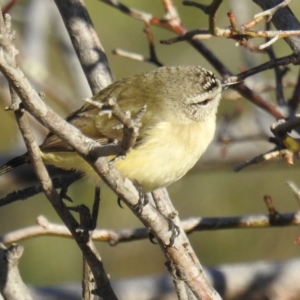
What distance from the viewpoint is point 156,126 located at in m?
4.55

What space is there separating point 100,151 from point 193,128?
2.20 meters

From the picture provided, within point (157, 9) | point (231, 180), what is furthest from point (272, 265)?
point (157, 9)

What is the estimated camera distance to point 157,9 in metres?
11.0

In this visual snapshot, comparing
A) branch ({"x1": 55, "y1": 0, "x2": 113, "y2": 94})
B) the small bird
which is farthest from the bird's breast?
branch ({"x1": 55, "y1": 0, "x2": 113, "y2": 94})

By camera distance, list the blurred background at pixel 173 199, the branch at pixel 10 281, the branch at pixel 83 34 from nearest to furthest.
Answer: the branch at pixel 10 281 → the branch at pixel 83 34 → the blurred background at pixel 173 199

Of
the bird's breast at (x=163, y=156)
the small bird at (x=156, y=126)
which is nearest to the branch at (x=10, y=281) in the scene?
the small bird at (x=156, y=126)

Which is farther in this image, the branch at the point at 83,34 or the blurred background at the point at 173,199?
the blurred background at the point at 173,199

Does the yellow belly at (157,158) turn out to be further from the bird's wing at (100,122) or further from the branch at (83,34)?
the branch at (83,34)

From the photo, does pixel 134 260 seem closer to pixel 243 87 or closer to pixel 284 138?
pixel 243 87

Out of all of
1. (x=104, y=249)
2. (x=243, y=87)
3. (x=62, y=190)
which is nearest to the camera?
(x=62, y=190)

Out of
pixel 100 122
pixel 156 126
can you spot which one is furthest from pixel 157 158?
pixel 100 122

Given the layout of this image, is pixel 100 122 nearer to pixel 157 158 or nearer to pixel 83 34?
pixel 157 158

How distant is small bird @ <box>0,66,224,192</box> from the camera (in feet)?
14.2

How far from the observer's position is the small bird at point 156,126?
432 cm
